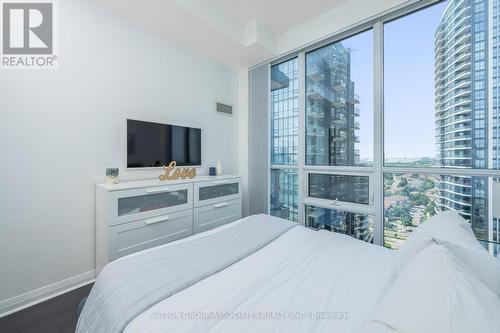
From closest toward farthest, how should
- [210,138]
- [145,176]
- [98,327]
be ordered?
[98,327], [145,176], [210,138]

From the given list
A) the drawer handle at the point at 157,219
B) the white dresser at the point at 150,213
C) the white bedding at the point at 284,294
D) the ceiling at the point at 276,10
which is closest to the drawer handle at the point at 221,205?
the white dresser at the point at 150,213

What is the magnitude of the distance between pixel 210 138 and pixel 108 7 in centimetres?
184

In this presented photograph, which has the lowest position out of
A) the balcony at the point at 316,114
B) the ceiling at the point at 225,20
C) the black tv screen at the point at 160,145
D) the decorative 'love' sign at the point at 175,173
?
the decorative 'love' sign at the point at 175,173

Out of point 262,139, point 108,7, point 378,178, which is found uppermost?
point 108,7

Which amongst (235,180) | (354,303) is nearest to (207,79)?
(235,180)

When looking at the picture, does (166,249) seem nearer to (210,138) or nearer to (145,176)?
(145,176)

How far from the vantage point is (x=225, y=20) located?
259 cm

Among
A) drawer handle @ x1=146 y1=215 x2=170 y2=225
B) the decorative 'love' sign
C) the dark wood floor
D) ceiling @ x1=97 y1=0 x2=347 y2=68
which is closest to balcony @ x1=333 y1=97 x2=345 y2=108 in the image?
ceiling @ x1=97 y1=0 x2=347 y2=68

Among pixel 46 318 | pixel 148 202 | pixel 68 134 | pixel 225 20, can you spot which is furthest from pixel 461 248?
pixel 225 20

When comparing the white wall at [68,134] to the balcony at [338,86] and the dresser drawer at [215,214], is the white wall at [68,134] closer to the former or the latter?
the dresser drawer at [215,214]

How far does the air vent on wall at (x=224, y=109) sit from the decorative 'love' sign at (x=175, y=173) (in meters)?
1.14

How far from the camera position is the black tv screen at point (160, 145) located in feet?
7.70

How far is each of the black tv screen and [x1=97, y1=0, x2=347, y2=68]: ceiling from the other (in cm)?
114

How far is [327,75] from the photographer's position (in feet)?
9.04
